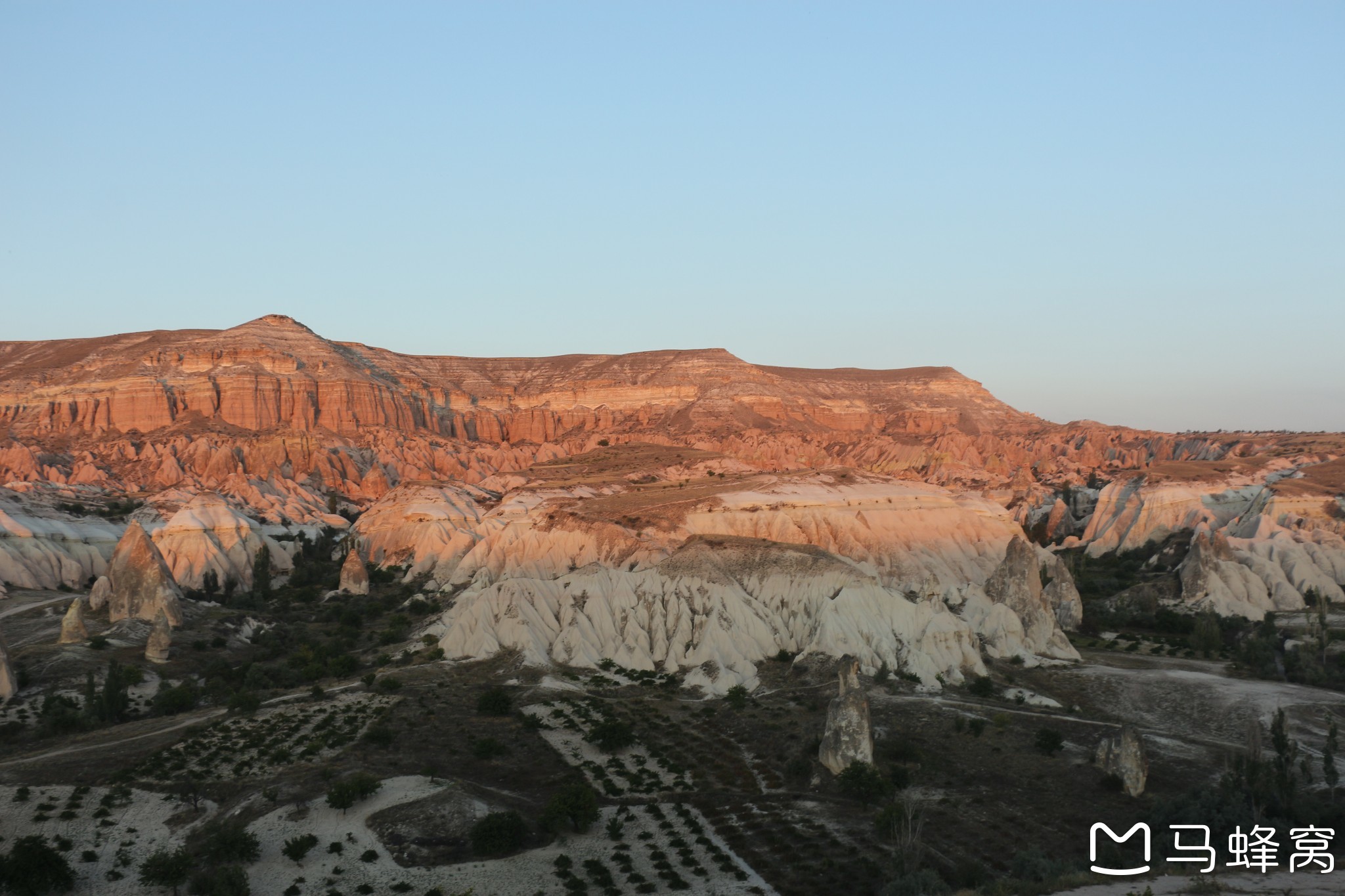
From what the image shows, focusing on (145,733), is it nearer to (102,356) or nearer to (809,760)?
(809,760)

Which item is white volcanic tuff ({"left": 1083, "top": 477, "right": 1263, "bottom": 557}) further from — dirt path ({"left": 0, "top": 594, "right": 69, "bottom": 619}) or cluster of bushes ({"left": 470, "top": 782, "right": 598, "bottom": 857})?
dirt path ({"left": 0, "top": 594, "right": 69, "bottom": 619})

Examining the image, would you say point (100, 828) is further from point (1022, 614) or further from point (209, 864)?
point (1022, 614)

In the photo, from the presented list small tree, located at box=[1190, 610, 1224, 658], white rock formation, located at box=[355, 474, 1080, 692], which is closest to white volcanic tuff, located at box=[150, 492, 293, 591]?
white rock formation, located at box=[355, 474, 1080, 692]

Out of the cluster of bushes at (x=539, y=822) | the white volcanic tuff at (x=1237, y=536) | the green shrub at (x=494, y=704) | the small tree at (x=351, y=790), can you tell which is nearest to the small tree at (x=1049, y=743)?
the cluster of bushes at (x=539, y=822)

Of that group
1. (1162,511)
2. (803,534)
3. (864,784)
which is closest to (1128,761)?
(864,784)

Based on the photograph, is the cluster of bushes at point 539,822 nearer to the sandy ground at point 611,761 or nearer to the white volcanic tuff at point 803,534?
the sandy ground at point 611,761
